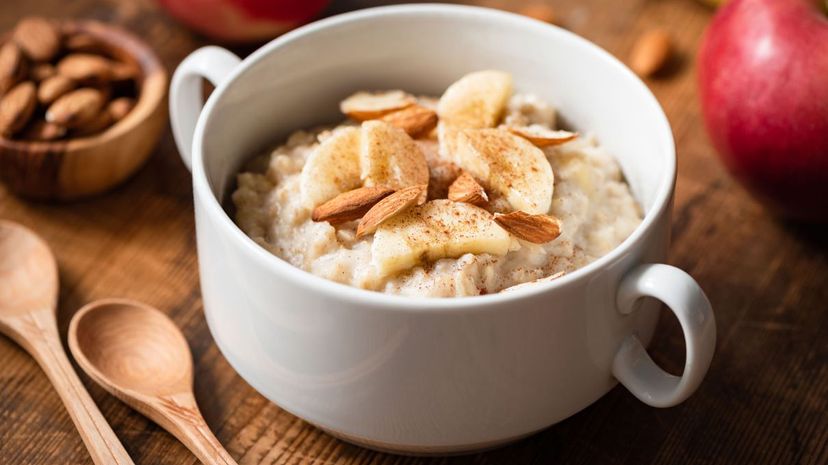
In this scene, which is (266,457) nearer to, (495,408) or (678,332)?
(495,408)

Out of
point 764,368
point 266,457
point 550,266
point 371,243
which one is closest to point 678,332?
point 764,368

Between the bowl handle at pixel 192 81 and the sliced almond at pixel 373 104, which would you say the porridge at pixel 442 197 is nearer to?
the sliced almond at pixel 373 104

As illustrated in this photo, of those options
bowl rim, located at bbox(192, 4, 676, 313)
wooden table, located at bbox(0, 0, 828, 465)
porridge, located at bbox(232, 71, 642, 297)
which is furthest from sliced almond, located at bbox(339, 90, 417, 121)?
wooden table, located at bbox(0, 0, 828, 465)

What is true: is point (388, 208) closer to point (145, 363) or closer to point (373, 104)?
point (373, 104)

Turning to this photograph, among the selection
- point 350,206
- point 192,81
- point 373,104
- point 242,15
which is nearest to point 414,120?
point 373,104

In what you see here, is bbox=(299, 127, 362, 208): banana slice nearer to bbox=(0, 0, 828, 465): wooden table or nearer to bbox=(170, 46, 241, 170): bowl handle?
bbox=(170, 46, 241, 170): bowl handle

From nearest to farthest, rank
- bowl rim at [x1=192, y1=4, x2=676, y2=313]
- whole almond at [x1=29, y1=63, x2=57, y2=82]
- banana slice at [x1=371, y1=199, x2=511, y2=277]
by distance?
bowl rim at [x1=192, y1=4, x2=676, y2=313]
banana slice at [x1=371, y1=199, x2=511, y2=277]
whole almond at [x1=29, y1=63, x2=57, y2=82]
